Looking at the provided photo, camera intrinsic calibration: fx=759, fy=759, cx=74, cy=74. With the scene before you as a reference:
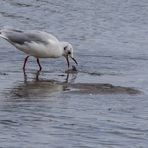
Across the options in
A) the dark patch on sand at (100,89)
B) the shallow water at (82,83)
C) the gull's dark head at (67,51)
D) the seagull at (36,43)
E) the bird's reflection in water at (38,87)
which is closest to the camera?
the shallow water at (82,83)

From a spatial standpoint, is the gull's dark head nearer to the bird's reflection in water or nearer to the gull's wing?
the gull's wing

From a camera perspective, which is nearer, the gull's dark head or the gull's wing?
the gull's wing

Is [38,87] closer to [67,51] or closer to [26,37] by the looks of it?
[26,37]

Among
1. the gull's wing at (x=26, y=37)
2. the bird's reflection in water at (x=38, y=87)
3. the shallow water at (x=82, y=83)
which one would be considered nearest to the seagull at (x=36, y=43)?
the gull's wing at (x=26, y=37)

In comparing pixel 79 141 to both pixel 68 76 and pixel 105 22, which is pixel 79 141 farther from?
pixel 105 22

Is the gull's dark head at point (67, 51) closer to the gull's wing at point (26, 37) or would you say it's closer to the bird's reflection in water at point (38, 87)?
the gull's wing at point (26, 37)

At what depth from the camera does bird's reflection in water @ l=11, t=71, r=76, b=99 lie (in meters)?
Result: 9.98

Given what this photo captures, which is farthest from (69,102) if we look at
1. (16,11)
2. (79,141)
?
(16,11)

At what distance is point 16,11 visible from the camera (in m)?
17.7

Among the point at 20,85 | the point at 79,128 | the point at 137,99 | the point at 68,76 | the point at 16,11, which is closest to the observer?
the point at 79,128

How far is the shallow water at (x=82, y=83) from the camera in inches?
310

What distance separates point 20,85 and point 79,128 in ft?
8.76

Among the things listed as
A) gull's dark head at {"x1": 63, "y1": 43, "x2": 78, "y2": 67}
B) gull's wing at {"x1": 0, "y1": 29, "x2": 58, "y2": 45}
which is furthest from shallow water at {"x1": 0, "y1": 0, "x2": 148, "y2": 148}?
gull's wing at {"x1": 0, "y1": 29, "x2": 58, "y2": 45}

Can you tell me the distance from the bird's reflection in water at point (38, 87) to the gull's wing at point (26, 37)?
0.66m
